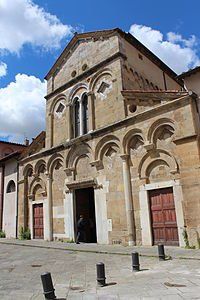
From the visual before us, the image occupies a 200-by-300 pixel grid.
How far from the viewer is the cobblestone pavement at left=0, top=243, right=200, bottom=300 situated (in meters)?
5.62

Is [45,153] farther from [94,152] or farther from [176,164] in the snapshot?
[176,164]

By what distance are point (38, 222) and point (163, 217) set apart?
9.62 m

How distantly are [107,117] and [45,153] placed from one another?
5554 mm

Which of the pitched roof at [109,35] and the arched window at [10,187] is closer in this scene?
the pitched roof at [109,35]

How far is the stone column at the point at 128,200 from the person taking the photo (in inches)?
512

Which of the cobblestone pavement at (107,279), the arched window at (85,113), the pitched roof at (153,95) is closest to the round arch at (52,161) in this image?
the arched window at (85,113)

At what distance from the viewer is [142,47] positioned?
709 inches

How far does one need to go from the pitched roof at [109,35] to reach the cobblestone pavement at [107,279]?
11518 mm

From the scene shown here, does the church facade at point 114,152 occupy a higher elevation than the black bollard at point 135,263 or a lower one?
higher

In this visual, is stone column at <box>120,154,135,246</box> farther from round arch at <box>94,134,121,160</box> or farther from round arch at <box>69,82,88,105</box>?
round arch at <box>69,82,88,105</box>

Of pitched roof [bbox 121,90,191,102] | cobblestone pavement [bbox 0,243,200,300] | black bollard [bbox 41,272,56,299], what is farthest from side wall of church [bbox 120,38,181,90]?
black bollard [bbox 41,272,56,299]

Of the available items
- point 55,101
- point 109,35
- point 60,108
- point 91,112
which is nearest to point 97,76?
point 91,112

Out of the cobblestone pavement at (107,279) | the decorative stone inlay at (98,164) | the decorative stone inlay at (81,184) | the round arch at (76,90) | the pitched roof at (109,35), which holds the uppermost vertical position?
the pitched roof at (109,35)

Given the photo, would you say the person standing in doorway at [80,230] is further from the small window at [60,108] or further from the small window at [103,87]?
the small window at [60,108]
